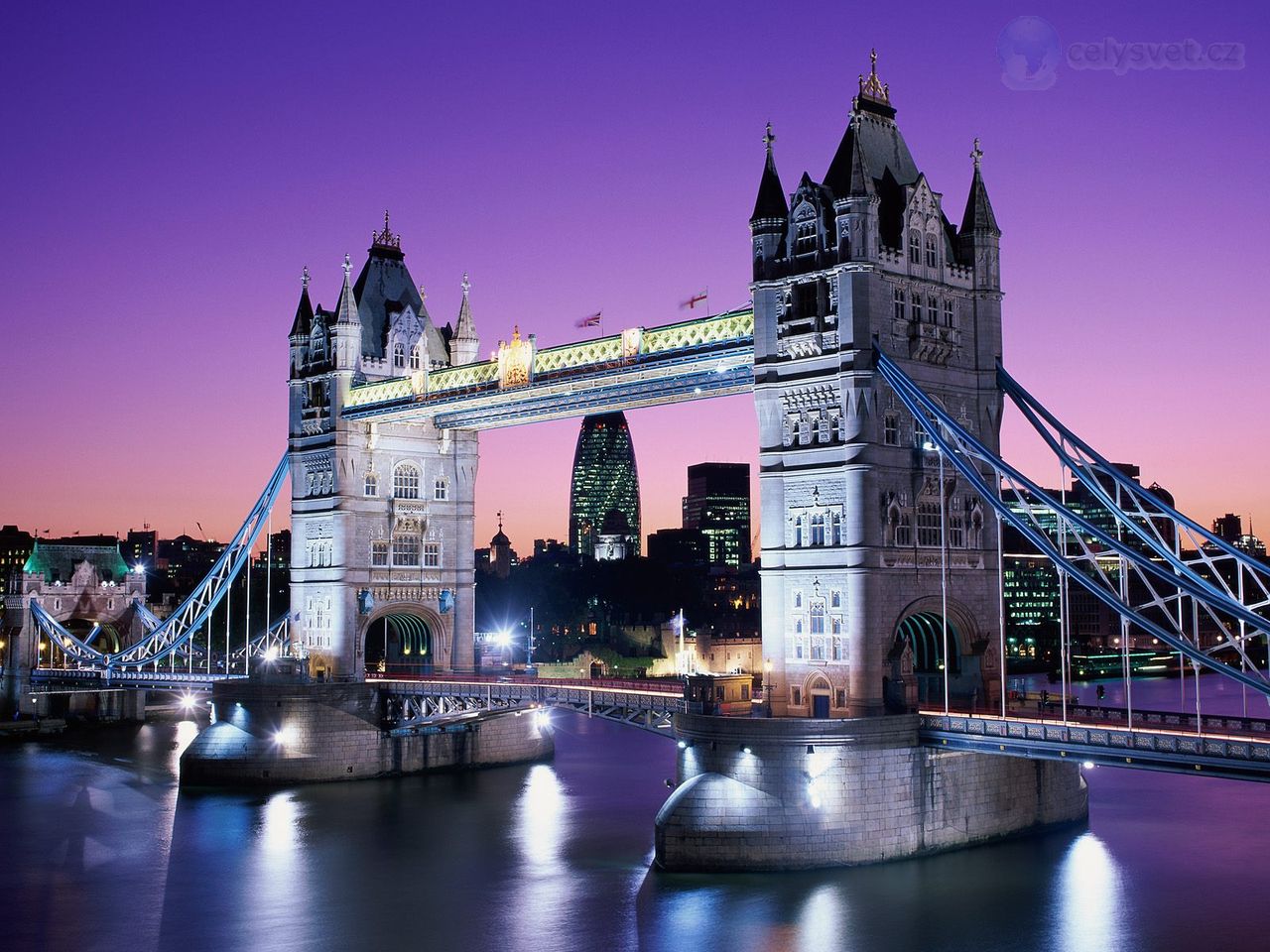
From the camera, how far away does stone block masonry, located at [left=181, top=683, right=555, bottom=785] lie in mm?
65438

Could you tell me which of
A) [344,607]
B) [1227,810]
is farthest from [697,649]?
[1227,810]

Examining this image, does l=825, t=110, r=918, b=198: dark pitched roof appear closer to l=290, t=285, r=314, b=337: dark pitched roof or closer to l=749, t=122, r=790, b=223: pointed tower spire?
l=749, t=122, r=790, b=223: pointed tower spire

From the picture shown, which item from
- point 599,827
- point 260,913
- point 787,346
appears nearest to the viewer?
point 260,913

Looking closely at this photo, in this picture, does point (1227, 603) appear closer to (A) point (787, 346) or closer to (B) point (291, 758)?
(A) point (787, 346)

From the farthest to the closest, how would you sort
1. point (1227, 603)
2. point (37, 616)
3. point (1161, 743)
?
point (37, 616) → point (1161, 743) → point (1227, 603)

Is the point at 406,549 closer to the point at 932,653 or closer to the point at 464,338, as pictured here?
the point at 464,338

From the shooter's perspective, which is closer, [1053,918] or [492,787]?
[1053,918]

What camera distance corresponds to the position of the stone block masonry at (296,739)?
215 feet

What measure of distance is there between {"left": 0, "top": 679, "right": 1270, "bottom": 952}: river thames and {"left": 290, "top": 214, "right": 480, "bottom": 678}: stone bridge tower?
8.60 m

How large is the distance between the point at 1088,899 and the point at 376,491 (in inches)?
1562

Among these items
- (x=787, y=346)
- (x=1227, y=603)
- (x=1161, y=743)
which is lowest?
(x=1161, y=743)

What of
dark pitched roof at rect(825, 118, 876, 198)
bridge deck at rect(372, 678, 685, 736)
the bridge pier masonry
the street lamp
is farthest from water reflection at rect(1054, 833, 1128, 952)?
dark pitched roof at rect(825, 118, 876, 198)

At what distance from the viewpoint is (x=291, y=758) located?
65.6 meters

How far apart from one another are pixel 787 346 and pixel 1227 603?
59.0 feet
